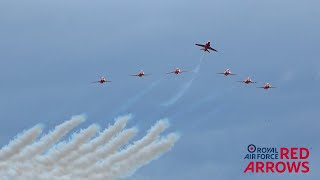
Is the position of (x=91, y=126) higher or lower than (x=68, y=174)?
higher

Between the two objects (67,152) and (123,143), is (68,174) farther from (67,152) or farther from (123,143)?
(123,143)

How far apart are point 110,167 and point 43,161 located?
16.9 metres

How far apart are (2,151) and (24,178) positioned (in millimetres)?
9720

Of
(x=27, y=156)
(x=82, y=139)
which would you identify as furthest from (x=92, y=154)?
(x=27, y=156)

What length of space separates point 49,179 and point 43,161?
5.35 metres

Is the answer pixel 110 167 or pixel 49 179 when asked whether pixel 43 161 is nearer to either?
pixel 49 179

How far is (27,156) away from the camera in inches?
6378

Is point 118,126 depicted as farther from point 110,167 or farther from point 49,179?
point 49,179

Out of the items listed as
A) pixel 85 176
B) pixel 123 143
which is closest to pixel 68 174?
pixel 85 176

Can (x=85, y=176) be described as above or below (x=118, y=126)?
below

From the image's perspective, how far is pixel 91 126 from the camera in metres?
165

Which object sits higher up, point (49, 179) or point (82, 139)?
point (82, 139)

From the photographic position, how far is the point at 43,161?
162m

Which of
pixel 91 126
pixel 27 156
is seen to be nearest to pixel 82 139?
pixel 91 126
